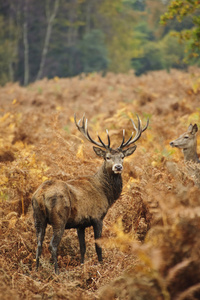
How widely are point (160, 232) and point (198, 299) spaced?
0.63 metres

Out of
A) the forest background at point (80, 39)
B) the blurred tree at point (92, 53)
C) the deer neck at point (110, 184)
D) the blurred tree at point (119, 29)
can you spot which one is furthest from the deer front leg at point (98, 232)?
the blurred tree at point (119, 29)

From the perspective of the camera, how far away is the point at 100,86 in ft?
81.6

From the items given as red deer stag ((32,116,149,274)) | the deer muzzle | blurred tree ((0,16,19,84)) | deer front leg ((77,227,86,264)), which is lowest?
deer front leg ((77,227,86,264))

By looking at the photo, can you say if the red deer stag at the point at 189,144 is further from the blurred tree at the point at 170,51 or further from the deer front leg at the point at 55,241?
the blurred tree at the point at 170,51

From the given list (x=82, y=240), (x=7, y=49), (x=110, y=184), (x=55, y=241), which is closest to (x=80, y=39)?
(x=7, y=49)

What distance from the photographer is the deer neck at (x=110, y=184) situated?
21.1 ft

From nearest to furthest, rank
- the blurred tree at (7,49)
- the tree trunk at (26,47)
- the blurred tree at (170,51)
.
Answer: the blurred tree at (7,49), the tree trunk at (26,47), the blurred tree at (170,51)

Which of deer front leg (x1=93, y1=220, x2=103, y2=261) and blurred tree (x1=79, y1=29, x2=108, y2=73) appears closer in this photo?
deer front leg (x1=93, y1=220, x2=103, y2=261)

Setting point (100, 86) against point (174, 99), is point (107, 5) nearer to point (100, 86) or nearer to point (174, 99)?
point (100, 86)

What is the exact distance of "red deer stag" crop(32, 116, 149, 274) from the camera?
17.7 feet

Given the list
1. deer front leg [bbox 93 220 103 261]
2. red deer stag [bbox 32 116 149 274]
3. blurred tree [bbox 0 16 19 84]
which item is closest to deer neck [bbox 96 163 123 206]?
red deer stag [bbox 32 116 149 274]

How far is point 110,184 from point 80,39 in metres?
50.6

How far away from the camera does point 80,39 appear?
55094mm

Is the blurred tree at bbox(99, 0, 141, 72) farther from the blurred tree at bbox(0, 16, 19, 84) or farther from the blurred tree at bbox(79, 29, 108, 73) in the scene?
the blurred tree at bbox(0, 16, 19, 84)
